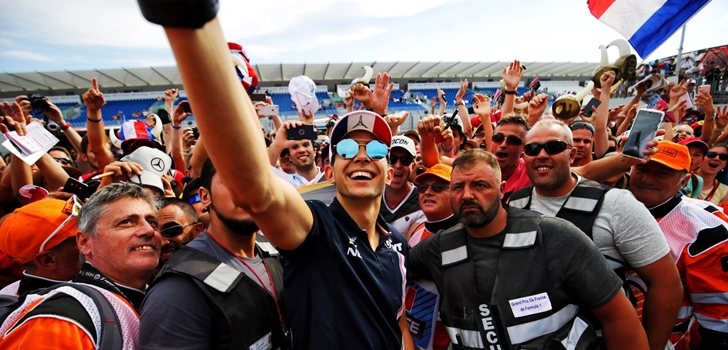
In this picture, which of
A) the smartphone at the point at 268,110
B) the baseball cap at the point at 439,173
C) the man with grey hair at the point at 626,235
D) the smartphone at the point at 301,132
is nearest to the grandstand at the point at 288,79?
the smartphone at the point at 268,110

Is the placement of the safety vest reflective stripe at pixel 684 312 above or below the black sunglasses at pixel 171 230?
below

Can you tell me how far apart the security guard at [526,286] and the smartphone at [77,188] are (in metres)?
2.75

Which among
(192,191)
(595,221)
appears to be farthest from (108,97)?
(595,221)

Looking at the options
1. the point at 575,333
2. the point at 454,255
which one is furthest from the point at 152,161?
the point at 575,333

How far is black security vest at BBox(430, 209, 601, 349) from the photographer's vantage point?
73.9 inches

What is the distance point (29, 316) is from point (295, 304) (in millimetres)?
1010

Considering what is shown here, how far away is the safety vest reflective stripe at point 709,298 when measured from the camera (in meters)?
2.48

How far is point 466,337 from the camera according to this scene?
6.64ft

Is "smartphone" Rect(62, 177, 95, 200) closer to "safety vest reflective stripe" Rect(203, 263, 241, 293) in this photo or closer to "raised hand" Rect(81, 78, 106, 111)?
"raised hand" Rect(81, 78, 106, 111)

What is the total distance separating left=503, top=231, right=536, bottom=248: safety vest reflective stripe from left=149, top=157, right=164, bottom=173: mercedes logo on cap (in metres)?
3.02

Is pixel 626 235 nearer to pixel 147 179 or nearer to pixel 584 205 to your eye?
pixel 584 205

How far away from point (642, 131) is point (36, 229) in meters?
4.06

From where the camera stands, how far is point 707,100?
5.84 m

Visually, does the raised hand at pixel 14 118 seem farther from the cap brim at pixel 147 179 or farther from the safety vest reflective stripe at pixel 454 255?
the safety vest reflective stripe at pixel 454 255
